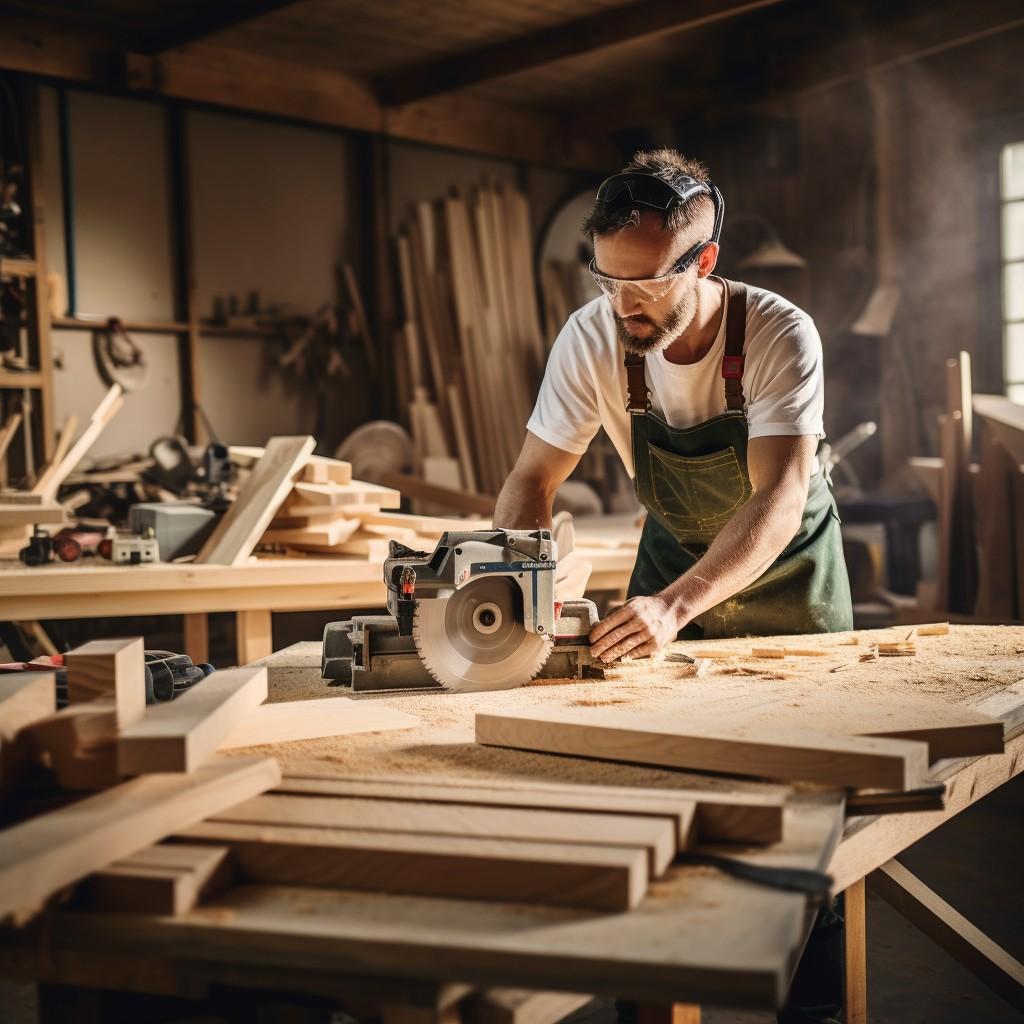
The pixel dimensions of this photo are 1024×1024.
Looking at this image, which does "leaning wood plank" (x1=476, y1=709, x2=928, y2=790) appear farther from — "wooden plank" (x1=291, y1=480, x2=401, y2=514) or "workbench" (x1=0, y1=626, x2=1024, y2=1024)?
"wooden plank" (x1=291, y1=480, x2=401, y2=514)

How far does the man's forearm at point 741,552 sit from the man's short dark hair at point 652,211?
601 millimetres

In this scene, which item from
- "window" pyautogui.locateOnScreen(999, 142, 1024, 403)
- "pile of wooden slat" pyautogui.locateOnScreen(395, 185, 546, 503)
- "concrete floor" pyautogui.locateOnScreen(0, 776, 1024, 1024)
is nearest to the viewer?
"concrete floor" pyautogui.locateOnScreen(0, 776, 1024, 1024)

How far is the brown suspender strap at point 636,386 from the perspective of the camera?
2.70 meters

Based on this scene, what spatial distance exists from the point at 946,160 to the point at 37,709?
302 inches

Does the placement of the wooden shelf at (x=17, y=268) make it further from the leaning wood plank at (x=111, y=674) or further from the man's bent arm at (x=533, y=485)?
the leaning wood plank at (x=111, y=674)

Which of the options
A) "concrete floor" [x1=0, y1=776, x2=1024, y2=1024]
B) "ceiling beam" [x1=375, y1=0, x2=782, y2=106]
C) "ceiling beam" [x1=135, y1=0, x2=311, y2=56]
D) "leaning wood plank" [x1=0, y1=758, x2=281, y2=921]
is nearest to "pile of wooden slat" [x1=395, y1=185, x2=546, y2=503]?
"ceiling beam" [x1=375, y1=0, x2=782, y2=106]

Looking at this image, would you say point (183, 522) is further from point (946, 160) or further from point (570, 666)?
point (946, 160)

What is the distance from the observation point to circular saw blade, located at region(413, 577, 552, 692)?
199cm

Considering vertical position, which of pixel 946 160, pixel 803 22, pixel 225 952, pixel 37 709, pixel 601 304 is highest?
pixel 803 22

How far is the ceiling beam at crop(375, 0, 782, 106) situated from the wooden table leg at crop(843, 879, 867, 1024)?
5.16 meters

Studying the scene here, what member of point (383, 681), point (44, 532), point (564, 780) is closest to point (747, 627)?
point (383, 681)

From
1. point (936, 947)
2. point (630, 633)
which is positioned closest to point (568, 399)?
point (630, 633)

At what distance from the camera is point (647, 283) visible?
234cm

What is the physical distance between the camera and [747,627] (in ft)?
8.85
